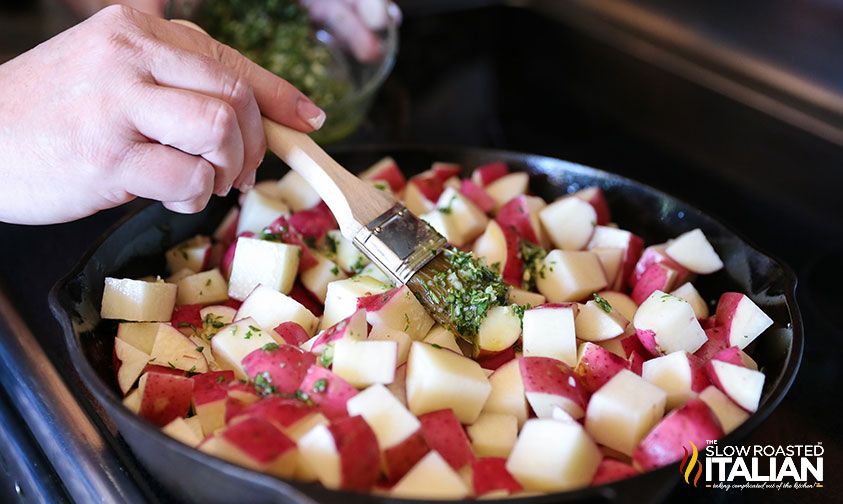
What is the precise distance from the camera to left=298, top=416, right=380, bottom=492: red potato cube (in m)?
0.93

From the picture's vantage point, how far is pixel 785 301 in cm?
128

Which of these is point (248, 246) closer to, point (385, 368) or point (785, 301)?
point (385, 368)

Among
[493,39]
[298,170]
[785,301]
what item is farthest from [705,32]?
[298,170]

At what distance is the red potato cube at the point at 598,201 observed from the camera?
162cm

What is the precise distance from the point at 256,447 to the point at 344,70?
1.51 m

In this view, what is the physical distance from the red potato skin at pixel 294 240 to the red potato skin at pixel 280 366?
0.36 metres

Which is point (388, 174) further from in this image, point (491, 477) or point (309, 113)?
point (491, 477)

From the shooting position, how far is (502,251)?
1.48 metres

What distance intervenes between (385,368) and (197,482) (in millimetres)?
310

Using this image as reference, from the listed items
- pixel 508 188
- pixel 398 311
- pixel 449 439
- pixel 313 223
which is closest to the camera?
pixel 449 439

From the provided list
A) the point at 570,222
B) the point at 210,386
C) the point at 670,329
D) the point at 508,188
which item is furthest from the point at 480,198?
the point at 210,386

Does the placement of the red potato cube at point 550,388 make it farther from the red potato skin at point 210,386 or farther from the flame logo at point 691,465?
the red potato skin at point 210,386

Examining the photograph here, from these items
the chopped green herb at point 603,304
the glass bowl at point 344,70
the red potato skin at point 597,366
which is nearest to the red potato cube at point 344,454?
the red potato skin at point 597,366

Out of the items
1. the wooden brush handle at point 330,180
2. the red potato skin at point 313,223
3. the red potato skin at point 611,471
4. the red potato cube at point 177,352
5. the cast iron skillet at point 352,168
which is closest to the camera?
the cast iron skillet at point 352,168
